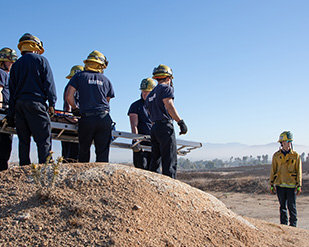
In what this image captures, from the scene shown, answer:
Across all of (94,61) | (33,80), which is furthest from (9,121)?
(94,61)

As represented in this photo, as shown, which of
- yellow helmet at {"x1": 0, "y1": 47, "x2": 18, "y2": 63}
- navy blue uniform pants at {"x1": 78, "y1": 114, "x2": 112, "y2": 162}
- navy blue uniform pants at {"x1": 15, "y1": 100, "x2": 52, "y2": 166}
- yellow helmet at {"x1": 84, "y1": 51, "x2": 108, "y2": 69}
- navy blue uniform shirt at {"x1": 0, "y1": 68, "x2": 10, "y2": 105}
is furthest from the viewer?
yellow helmet at {"x1": 0, "y1": 47, "x2": 18, "y2": 63}

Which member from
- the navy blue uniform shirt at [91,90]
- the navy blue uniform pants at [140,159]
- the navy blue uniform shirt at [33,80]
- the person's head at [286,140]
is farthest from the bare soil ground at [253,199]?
the navy blue uniform shirt at [33,80]

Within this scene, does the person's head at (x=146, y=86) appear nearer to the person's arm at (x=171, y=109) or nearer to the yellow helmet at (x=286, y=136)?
the person's arm at (x=171, y=109)

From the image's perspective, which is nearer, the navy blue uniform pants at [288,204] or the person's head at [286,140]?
the navy blue uniform pants at [288,204]

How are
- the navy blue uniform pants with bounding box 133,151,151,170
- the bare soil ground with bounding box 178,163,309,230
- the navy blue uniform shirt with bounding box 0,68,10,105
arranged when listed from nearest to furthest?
the navy blue uniform shirt with bounding box 0,68,10,105
the navy blue uniform pants with bounding box 133,151,151,170
the bare soil ground with bounding box 178,163,309,230

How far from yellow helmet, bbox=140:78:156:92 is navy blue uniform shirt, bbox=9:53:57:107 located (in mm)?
2412

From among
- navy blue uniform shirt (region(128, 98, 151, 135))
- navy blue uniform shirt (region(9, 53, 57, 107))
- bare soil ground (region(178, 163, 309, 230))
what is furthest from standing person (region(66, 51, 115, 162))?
bare soil ground (region(178, 163, 309, 230))

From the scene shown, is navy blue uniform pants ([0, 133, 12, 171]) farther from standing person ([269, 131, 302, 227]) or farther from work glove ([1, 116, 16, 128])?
standing person ([269, 131, 302, 227])

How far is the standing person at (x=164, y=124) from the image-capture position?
520cm

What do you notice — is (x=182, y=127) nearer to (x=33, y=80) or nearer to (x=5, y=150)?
(x=33, y=80)

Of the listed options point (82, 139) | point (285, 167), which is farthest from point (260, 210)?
point (82, 139)

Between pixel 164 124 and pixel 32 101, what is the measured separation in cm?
201

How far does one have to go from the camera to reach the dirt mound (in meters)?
2.83

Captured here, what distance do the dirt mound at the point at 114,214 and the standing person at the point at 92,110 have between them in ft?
3.73
